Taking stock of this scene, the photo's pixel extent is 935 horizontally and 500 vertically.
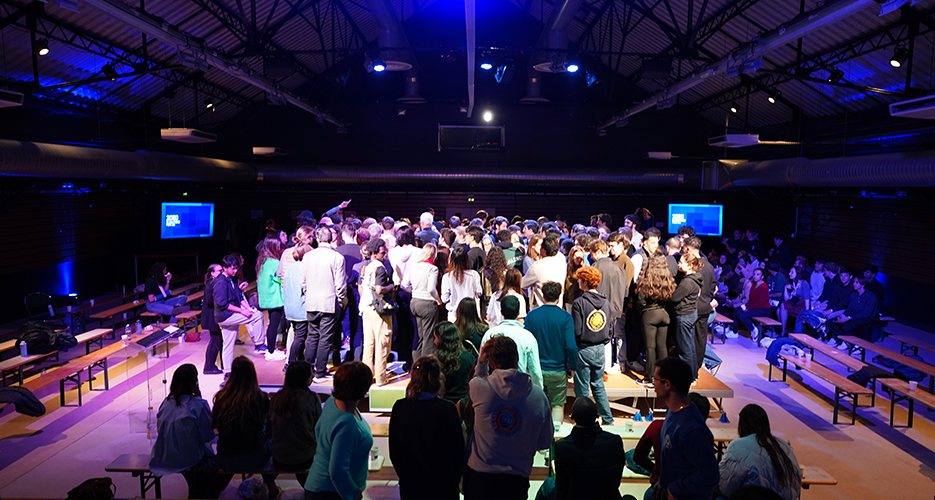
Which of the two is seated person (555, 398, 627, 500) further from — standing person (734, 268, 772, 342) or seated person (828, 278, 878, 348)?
standing person (734, 268, 772, 342)

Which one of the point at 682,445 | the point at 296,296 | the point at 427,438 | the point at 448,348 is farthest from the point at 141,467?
the point at 682,445

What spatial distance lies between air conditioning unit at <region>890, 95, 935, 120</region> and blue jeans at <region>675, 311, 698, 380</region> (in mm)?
3184

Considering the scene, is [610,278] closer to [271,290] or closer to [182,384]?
[182,384]

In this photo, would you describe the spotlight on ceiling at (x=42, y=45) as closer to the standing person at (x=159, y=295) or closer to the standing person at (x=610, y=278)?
the standing person at (x=159, y=295)

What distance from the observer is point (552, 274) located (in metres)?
5.56

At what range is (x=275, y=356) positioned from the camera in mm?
7023

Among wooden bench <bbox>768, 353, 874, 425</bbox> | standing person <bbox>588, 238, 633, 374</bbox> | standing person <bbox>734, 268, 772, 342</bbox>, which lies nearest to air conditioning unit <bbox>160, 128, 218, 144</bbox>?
standing person <bbox>588, 238, 633, 374</bbox>

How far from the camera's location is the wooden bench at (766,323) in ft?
28.9

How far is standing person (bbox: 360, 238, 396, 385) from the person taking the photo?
5410 mm

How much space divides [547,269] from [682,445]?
2996mm

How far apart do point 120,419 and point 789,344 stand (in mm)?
8517

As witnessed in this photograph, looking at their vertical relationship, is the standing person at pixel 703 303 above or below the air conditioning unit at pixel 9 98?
below

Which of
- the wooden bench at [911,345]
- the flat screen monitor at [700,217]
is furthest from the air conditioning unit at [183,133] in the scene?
the flat screen monitor at [700,217]

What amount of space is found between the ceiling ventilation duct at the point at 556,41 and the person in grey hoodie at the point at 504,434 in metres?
7.67
